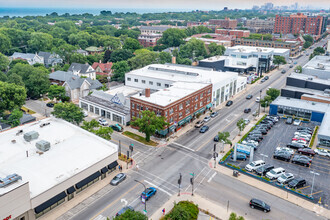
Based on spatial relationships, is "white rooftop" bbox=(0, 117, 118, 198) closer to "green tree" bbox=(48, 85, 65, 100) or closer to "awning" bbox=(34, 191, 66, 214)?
"awning" bbox=(34, 191, 66, 214)

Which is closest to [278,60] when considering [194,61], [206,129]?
[194,61]

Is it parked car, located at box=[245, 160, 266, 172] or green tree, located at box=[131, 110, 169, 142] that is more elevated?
green tree, located at box=[131, 110, 169, 142]

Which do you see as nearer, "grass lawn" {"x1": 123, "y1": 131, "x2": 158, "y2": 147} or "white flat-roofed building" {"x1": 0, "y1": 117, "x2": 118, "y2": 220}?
"white flat-roofed building" {"x1": 0, "y1": 117, "x2": 118, "y2": 220}

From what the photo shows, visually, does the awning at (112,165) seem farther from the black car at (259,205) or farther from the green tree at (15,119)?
the green tree at (15,119)

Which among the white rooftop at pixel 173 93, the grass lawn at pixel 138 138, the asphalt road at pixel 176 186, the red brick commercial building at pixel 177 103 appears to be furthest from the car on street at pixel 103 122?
the white rooftop at pixel 173 93

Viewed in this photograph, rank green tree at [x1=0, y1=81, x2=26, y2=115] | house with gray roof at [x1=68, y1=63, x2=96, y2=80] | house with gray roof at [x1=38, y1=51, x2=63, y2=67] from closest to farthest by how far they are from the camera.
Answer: green tree at [x1=0, y1=81, x2=26, y2=115], house with gray roof at [x1=68, y1=63, x2=96, y2=80], house with gray roof at [x1=38, y1=51, x2=63, y2=67]

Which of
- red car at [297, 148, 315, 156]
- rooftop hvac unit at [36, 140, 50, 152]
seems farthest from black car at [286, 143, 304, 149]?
rooftop hvac unit at [36, 140, 50, 152]

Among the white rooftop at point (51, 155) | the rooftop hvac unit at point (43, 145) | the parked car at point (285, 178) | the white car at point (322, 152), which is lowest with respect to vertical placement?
the parked car at point (285, 178)
